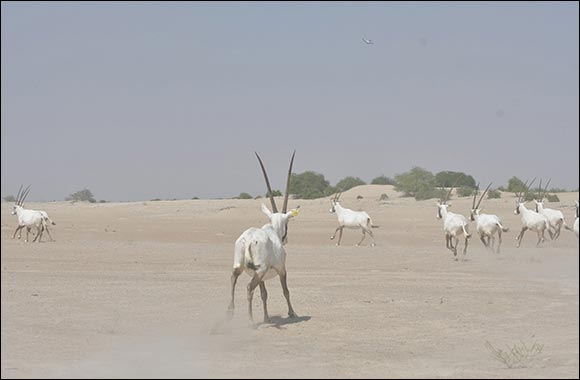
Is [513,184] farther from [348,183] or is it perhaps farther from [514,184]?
[348,183]

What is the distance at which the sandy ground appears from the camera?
11.1 metres

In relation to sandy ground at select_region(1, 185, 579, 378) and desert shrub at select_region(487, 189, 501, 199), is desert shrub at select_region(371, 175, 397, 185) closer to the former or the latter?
desert shrub at select_region(487, 189, 501, 199)

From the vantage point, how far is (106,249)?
31766 mm

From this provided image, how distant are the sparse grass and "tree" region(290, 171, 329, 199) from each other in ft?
212

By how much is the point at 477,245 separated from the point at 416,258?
7.52m

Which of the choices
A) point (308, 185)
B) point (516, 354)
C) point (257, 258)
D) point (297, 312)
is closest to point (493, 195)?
point (308, 185)

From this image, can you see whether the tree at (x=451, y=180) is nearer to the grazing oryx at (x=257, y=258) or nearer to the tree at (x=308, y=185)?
the tree at (x=308, y=185)

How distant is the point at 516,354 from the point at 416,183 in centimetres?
6084

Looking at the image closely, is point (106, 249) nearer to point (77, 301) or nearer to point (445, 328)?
point (77, 301)

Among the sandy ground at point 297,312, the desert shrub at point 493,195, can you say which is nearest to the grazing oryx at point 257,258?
the sandy ground at point 297,312

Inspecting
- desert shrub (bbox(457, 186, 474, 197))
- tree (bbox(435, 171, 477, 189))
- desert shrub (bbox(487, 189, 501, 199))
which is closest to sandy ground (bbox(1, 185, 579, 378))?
desert shrub (bbox(487, 189, 501, 199))

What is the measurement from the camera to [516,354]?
11719 millimetres

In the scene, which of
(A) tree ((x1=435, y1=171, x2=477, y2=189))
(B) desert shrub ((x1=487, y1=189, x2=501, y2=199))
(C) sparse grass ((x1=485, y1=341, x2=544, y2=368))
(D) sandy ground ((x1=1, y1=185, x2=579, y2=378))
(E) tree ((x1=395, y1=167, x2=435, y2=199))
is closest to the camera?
(D) sandy ground ((x1=1, y1=185, x2=579, y2=378))

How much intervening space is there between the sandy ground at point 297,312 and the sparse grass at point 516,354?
3.8 inches
